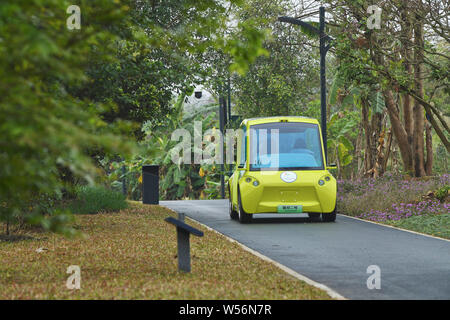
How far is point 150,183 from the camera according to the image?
1153 inches

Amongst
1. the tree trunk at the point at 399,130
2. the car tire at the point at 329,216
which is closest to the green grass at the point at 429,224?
the car tire at the point at 329,216

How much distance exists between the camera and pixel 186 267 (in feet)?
32.3

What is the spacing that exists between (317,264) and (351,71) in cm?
1178

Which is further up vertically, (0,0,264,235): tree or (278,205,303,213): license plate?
(0,0,264,235): tree

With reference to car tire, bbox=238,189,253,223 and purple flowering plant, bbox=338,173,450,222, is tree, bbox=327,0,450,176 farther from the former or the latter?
car tire, bbox=238,189,253,223

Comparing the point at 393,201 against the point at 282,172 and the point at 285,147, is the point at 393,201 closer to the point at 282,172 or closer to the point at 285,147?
the point at 285,147

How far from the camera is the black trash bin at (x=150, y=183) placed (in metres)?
29.0

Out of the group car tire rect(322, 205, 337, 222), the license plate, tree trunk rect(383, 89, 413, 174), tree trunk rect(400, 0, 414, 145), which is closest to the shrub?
car tire rect(322, 205, 337, 222)

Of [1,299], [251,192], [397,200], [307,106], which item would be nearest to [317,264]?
[1,299]

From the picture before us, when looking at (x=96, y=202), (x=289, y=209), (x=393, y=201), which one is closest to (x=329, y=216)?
(x=289, y=209)

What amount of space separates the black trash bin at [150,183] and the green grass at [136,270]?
12.3 meters

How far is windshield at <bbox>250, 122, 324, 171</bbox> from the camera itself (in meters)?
19.5

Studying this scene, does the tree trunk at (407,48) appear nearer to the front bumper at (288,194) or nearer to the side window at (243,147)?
the side window at (243,147)

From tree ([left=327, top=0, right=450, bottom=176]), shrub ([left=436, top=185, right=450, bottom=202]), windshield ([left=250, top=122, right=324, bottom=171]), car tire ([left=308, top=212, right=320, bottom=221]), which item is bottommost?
car tire ([left=308, top=212, right=320, bottom=221])
